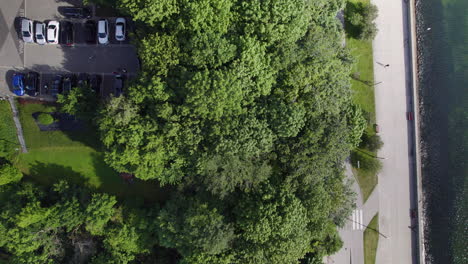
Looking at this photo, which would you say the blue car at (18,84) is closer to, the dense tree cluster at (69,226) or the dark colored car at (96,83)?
the dark colored car at (96,83)

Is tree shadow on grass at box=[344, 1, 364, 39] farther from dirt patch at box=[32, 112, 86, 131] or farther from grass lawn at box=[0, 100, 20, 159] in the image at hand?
grass lawn at box=[0, 100, 20, 159]

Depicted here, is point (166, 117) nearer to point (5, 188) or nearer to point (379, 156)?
point (5, 188)

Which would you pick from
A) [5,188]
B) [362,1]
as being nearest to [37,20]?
Result: [5,188]

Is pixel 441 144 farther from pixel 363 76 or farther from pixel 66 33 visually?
pixel 66 33

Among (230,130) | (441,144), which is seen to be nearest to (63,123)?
(230,130)

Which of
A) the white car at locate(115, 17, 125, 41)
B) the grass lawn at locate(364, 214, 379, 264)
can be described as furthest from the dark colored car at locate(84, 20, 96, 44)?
the grass lawn at locate(364, 214, 379, 264)

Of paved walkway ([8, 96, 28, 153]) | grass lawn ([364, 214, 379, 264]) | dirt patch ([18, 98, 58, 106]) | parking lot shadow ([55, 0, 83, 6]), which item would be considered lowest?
grass lawn ([364, 214, 379, 264])

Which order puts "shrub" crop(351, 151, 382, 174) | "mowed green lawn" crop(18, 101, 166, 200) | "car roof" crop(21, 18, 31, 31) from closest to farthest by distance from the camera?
"car roof" crop(21, 18, 31, 31)
"mowed green lawn" crop(18, 101, 166, 200)
"shrub" crop(351, 151, 382, 174)
